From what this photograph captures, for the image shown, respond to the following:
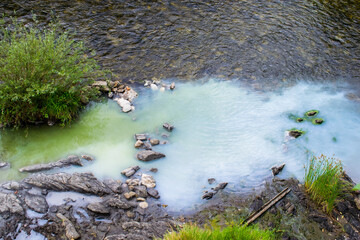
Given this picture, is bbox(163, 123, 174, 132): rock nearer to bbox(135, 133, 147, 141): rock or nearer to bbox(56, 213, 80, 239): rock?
bbox(135, 133, 147, 141): rock

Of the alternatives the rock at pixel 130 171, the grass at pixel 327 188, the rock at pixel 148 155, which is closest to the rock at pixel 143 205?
the rock at pixel 130 171

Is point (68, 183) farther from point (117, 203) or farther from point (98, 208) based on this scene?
point (117, 203)

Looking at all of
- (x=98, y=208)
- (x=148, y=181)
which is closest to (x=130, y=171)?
(x=148, y=181)

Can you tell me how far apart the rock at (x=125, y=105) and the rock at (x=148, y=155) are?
1728 mm

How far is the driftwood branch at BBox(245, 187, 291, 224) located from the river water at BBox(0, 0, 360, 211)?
0.55 meters

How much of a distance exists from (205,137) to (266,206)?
2.44 metres

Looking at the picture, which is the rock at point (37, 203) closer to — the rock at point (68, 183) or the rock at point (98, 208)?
the rock at point (68, 183)

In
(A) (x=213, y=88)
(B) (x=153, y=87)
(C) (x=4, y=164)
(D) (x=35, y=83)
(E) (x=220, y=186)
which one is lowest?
(C) (x=4, y=164)

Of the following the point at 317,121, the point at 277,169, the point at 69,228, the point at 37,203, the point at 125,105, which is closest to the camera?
the point at 69,228

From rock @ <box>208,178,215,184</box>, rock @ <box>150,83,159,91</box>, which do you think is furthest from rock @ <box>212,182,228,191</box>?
rock @ <box>150,83,159,91</box>

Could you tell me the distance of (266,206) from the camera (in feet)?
21.2

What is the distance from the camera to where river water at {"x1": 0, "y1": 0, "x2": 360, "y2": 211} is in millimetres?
7527

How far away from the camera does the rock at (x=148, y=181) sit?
22.5 ft

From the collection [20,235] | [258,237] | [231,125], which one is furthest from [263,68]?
[20,235]
